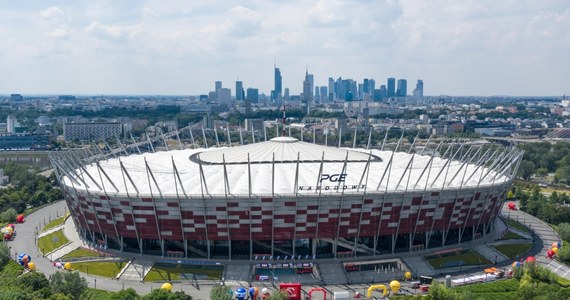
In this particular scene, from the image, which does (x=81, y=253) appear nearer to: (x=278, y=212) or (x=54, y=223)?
(x=54, y=223)

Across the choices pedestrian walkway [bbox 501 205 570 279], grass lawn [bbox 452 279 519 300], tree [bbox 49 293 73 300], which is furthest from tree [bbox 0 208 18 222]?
pedestrian walkway [bbox 501 205 570 279]

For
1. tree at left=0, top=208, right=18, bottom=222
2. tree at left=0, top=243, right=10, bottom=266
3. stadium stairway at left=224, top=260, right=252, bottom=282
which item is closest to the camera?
stadium stairway at left=224, top=260, right=252, bottom=282

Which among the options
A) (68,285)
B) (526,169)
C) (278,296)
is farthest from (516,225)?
(68,285)

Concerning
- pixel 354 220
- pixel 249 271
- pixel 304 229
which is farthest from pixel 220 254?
pixel 354 220

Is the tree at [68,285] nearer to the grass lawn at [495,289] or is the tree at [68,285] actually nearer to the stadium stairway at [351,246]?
the stadium stairway at [351,246]

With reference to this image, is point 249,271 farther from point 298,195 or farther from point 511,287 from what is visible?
point 511,287

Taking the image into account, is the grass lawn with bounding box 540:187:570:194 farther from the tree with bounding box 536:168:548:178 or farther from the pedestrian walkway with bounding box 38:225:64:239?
the pedestrian walkway with bounding box 38:225:64:239
